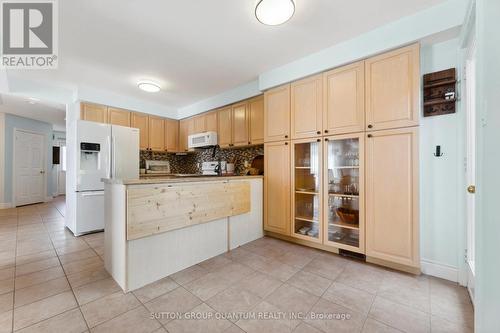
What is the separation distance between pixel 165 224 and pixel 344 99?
90.7 inches

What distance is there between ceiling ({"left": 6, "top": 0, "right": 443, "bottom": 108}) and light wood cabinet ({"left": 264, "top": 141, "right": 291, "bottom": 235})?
119cm

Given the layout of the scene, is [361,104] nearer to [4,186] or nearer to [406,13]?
[406,13]

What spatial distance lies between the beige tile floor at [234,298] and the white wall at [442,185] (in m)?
0.22

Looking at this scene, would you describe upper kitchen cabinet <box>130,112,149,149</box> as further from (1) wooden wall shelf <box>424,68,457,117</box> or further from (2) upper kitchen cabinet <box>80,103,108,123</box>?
(1) wooden wall shelf <box>424,68,457,117</box>

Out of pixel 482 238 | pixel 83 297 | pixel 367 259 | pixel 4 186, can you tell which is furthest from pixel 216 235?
pixel 4 186

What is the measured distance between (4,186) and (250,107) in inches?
257

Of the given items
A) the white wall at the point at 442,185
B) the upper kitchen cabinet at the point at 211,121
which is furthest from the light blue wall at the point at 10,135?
the white wall at the point at 442,185

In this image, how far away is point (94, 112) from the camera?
12.2ft

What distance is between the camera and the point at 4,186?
5.21 meters

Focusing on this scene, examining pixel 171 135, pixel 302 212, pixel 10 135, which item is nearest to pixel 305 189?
pixel 302 212

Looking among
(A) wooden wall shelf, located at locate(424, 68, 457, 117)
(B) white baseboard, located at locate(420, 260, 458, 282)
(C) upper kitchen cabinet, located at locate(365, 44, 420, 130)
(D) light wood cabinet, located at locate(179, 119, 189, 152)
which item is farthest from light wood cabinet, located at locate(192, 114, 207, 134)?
(B) white baseboard, located at locate(420, 260, 458, 282)

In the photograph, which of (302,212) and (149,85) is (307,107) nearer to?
(302,212)

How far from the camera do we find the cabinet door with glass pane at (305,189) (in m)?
2.74

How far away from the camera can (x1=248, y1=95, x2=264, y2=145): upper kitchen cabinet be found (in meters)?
3.41
